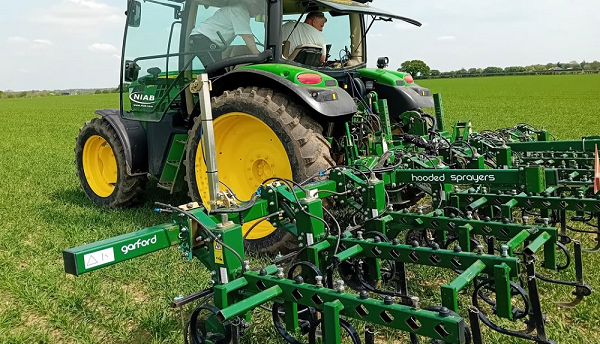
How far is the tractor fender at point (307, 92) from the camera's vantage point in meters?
4.05

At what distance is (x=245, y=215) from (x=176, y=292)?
108 centimetres

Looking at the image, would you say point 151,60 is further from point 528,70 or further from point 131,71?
point 528,70

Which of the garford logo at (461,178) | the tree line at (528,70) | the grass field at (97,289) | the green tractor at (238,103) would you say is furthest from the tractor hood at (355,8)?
the tree line at (528,70)

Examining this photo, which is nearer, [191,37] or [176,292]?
[176,292]

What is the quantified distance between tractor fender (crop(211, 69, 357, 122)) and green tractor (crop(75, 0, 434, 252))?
0.04 ft

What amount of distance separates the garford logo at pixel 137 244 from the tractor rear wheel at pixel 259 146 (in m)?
1.64

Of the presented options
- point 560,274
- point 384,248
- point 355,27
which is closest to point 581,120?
point 355,27

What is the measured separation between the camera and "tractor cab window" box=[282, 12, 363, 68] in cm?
506

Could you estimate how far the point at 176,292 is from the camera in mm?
3596

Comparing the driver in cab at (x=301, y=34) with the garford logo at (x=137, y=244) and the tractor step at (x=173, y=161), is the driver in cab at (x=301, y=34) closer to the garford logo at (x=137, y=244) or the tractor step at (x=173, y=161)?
the tractor step at (x=173, y=161)

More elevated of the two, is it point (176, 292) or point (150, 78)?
point (150, 78)

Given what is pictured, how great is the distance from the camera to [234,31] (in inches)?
186

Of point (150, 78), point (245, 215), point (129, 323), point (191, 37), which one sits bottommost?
point (129, 323)

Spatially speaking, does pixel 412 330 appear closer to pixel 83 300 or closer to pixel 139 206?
pixel 83 300
